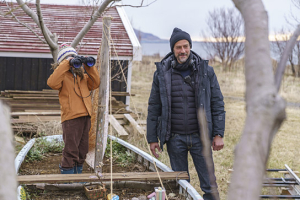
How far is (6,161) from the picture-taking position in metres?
0.71

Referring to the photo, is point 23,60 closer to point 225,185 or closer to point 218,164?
point 218,164

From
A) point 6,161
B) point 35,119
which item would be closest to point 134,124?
point 35,119

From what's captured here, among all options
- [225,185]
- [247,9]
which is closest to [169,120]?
[225,185]

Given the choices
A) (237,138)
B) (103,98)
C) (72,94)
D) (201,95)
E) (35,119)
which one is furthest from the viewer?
(237,138)

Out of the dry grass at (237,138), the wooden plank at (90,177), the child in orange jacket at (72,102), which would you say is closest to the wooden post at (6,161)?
the dry grass at (237,138)

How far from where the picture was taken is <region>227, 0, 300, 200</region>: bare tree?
632 mm

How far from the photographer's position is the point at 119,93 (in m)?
11.2

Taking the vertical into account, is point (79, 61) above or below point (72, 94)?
above

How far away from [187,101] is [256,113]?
3.41 m

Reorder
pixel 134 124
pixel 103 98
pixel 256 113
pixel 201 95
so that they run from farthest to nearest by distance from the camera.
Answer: pixel 134 124 → pixel 103 98 → pixel 201 95 → pixel 256 113

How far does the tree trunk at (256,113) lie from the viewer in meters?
0.63

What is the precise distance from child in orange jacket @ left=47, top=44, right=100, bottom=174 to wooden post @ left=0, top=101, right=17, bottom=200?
3.96 m

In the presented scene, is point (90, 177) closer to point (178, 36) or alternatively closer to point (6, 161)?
point (178, 36)

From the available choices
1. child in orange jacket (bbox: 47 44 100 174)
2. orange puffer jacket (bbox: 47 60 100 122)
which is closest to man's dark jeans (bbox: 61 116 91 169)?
child in orange jacket (bbox: 47 44 100 174)
